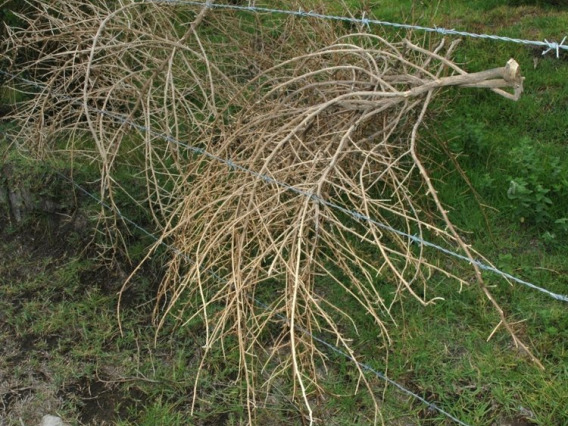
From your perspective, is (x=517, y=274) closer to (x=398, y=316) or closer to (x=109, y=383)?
(x=398, y=316)

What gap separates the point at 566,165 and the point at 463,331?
1352 millimetres

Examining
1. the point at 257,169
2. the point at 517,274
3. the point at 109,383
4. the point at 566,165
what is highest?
the point at 257,169

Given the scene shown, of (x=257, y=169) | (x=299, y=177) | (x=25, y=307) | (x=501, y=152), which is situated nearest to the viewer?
(x=299, y=177)

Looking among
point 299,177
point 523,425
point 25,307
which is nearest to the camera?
point 523,425

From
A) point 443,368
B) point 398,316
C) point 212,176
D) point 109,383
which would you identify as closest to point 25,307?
point 109,383

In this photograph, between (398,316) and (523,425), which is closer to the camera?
(523,425)

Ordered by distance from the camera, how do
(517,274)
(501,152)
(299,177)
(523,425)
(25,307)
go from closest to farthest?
1. (523,425)
2. (299,177)
3. (517,274)
4. (25,307)
5. (501,152)

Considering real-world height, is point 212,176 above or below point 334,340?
above

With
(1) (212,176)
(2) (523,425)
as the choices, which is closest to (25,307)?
(1) (212,176)

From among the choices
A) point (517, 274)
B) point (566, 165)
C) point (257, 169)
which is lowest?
point (517, 274)

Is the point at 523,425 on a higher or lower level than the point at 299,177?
lower

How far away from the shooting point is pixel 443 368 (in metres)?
3.05

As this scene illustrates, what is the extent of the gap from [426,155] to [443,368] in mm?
1559

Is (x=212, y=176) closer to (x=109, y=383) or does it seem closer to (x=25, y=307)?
(x=109, y=383)
